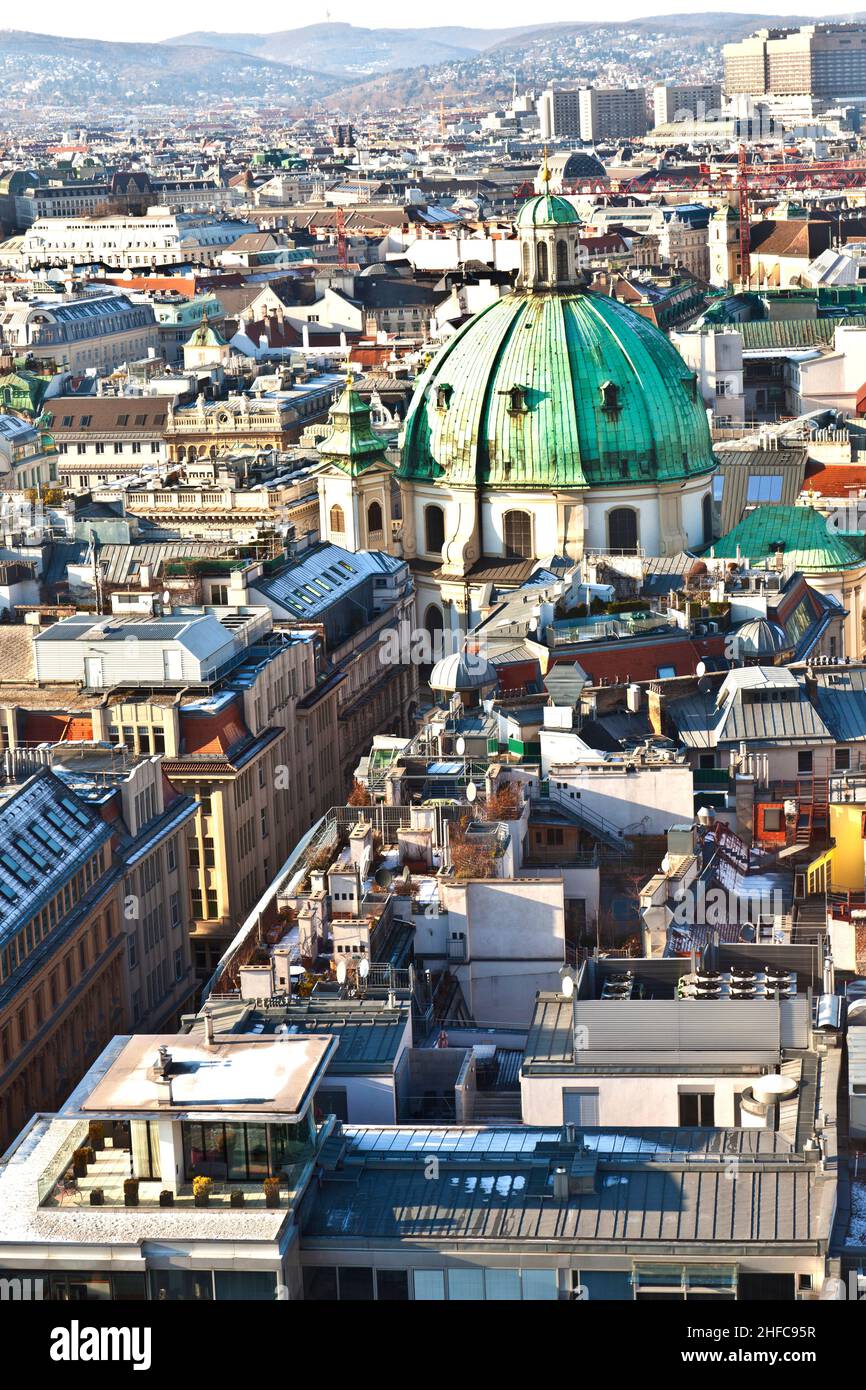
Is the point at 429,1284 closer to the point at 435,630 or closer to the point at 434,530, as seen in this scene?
the point at 435,630

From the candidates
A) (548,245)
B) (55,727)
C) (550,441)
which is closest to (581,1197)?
(55,727)

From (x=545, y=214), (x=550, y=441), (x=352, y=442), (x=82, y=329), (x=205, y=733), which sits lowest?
(x=205, y=733)

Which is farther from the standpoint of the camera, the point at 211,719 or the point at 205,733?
the point at 211,719

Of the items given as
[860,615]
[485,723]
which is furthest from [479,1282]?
[860,615]

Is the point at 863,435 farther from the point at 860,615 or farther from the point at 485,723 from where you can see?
the point at 485,723

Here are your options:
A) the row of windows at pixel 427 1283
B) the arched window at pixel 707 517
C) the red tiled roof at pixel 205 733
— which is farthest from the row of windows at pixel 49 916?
the arched window at pixel 707 517

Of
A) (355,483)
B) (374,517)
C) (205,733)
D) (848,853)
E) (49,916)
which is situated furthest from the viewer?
(374,517)

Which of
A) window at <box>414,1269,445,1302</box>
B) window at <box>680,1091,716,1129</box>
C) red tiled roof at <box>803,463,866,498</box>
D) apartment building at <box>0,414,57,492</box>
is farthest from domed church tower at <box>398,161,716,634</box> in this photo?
window at <box>414,1269,445,1302</box>
